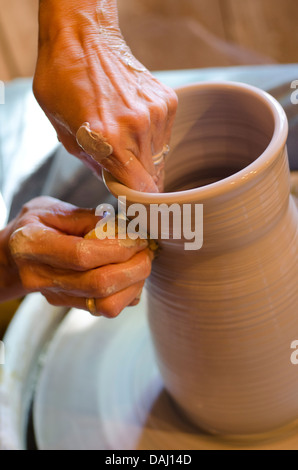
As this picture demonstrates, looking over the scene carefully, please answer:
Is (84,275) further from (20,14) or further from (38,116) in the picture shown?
(20,14)

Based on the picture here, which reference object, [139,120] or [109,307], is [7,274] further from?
[139,120]

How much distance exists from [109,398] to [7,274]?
A: 27 centimetres

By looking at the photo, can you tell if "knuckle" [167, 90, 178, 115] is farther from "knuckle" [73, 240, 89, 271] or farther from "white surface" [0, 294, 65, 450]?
"white surface" [0, 294, 65, 450]

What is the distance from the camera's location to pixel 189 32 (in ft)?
8.99

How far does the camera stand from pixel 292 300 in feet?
2.23

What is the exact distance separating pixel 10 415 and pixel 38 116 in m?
0.87

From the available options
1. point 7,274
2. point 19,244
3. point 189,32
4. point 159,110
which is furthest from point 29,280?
point 189,32

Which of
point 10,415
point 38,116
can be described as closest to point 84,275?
point 10,415

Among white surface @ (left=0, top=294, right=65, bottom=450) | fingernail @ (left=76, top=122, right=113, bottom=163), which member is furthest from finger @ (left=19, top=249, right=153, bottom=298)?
white surface @ (left=0, top=294, right=65, bottom=450)

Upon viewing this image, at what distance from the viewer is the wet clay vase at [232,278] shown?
0.59 m

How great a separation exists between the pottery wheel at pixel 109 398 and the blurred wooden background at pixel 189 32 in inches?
75.9

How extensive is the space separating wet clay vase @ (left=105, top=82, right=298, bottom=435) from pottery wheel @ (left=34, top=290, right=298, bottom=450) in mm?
43

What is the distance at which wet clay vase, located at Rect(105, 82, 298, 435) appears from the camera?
59cm

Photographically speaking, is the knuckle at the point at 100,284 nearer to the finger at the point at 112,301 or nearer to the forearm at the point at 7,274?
the finger at the point at 112,301
